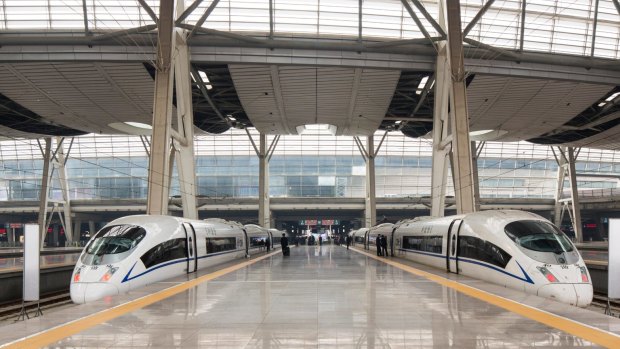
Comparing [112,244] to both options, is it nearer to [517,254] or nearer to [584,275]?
[517,254]

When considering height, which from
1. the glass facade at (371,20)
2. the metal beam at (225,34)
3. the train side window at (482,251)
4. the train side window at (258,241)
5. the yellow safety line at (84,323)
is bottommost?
the train side window at (258,241)

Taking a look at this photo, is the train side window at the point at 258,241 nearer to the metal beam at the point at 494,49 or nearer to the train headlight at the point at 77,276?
the metal beam at the point at 494,49

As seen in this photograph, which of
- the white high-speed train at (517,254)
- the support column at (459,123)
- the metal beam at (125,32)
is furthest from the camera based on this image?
the metal beam at (125,32)

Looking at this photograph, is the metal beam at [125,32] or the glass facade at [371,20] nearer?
the metal beam at [125,32]

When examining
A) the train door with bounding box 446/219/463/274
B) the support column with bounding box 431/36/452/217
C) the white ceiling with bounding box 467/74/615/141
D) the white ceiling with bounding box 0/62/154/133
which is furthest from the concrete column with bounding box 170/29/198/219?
the white ceiling with bounding box 467/74/615/141

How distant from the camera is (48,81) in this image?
36312 millimetres

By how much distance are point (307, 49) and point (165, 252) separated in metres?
19.0

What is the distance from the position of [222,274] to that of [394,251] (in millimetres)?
17013

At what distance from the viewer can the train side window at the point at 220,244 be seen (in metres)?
24.2

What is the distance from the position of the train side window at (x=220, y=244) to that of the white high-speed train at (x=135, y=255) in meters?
1.16

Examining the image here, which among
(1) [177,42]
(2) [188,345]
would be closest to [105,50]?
(1) [177,42]

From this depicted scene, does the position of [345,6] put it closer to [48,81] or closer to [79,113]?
[48,81]

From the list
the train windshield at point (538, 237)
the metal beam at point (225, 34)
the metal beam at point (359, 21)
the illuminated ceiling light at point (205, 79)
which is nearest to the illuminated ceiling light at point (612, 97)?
the metal beam at point (359, 21)

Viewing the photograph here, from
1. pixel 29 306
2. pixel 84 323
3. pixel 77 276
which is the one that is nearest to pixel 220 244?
pixel 29 306
